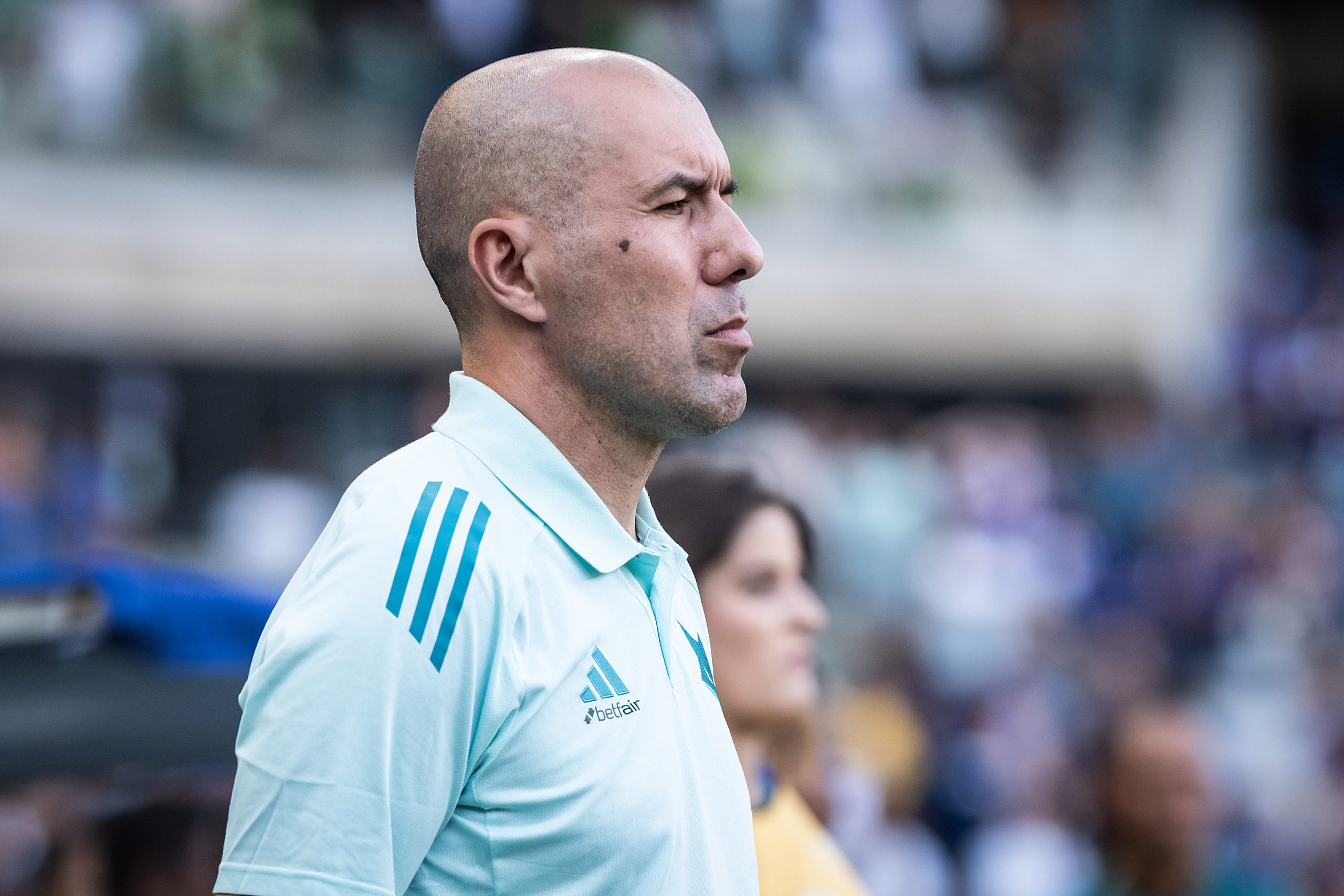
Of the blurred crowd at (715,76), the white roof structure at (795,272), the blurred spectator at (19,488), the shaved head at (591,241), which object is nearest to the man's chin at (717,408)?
the shaved head at (591,241)

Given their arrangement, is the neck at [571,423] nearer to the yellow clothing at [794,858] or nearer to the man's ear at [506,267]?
the man's ear at [506,267]

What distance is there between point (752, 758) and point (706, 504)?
454 mm

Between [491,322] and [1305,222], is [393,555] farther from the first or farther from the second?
[1305,222]

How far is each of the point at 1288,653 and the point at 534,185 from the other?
10.1 metres

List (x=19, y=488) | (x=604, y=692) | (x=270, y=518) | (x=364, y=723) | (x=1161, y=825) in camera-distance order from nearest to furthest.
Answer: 1. (x=364, y=723)
2. (x=604, y=692)
3. (x=1161, y=825)
4. (x=19, y=488)
5. (x=270, y=518)

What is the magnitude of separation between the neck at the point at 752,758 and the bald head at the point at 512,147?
3.74 ft

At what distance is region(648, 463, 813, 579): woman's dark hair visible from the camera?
2717mm

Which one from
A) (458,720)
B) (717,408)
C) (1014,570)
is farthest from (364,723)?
(1014,570)

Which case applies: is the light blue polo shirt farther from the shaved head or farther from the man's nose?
the man's nose

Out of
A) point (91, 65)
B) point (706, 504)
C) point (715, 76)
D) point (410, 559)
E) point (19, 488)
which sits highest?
point (715, 76)

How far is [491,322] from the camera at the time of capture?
166cm

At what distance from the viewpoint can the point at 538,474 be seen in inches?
62.9

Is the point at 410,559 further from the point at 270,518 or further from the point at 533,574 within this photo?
the point at 270,518

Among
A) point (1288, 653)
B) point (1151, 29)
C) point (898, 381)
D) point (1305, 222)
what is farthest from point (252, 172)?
point (1305, 222)
